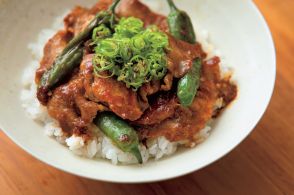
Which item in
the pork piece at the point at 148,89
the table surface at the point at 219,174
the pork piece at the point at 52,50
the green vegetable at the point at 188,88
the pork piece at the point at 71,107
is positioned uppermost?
the pork piece at the point at 52,50

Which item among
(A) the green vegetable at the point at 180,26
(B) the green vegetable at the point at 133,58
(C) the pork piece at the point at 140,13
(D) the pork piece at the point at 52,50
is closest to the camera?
(B) the green vegetable at the point at 133,58

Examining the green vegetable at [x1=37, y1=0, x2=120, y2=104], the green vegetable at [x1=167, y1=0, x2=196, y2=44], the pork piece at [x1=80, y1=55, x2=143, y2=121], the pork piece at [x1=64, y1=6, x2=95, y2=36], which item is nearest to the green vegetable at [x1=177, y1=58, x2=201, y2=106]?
the pork piece at [x1=80, y1=55, x2=143, y2=121]

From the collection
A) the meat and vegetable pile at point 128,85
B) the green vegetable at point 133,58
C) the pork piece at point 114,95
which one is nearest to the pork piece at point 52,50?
the meat and vegetable pile at point 128,85

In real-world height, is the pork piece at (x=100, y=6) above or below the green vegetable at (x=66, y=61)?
below

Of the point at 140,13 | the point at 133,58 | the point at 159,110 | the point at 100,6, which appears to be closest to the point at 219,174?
the point at 159,110

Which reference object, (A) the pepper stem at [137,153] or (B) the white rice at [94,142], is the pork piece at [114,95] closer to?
(A) the pepper stem at [137,153]

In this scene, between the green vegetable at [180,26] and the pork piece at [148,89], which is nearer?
the pork piece at [148,89]

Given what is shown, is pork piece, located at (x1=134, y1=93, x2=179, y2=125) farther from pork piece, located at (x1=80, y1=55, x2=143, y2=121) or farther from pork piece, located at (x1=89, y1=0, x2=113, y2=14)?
pork piece, located at (x1=89, y1=0, x2=113, y2=14)
